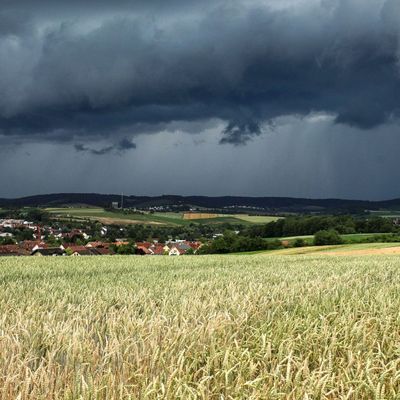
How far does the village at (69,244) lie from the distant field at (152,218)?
453 inches

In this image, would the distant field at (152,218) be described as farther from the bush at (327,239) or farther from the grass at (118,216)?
the bush at (327,239)

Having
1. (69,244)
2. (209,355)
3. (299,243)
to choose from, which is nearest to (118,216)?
(69,244)

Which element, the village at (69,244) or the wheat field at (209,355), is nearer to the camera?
the wheat field at (209,355)

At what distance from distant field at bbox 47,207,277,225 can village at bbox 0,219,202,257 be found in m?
11.5

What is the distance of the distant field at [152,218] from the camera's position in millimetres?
140875

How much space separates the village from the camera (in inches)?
3199

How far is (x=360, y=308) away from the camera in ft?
20.5

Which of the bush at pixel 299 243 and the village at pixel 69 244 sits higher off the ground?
the bush at pixel 299 243

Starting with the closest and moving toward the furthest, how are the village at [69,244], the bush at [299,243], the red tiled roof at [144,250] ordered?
the bush at [299,243]
the village at [69,244]
the red tiled roof at [144,250]

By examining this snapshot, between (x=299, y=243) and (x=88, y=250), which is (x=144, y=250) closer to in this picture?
(x=88, y=250)

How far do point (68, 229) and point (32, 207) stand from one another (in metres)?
44.9

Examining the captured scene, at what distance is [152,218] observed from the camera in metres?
147

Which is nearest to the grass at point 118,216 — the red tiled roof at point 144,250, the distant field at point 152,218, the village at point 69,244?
the distant field at point 152,218

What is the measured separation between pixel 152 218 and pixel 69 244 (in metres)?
46.3
